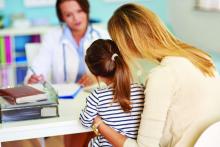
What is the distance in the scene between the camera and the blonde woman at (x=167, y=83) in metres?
1.42

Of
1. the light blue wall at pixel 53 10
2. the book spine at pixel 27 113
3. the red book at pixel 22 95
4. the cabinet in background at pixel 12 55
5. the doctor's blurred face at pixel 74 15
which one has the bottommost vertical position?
the cabinet in background at pixel 12 55

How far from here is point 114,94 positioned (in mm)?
1542

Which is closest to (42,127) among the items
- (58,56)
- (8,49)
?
(58,56)

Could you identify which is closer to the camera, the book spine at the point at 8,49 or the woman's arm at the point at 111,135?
the woman's arm at the point at 111,135

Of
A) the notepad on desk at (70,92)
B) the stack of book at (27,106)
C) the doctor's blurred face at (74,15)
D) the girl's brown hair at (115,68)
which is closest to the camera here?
the girl's brown hair at (115,68)

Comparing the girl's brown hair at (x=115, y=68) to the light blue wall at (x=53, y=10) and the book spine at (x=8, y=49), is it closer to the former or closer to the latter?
the book spine at (x=8, y=49)

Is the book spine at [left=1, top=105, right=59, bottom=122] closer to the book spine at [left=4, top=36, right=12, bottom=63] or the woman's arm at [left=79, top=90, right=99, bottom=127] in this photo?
the woman's arm at [left=79, top=90, right=99, bottom=127]

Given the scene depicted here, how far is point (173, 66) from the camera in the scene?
1.43 metres

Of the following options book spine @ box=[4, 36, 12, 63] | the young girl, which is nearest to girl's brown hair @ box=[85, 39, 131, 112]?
the young girl

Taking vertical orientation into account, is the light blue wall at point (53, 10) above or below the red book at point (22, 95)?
above

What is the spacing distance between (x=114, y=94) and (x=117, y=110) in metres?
0.07

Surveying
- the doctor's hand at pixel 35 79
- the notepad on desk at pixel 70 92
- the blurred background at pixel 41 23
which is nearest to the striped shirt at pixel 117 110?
the notepad on desk at pixel 70 92

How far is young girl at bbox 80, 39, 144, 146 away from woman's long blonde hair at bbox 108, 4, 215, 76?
0.17 ft

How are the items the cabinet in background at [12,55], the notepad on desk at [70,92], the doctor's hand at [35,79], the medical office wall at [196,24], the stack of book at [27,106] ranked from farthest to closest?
the cabinet in background at [12,55] → the medical office wall at [196,24] → the doctor's hand at [35,79] → the notepad on desk at [70,92] → the stack of book at [27,106]
